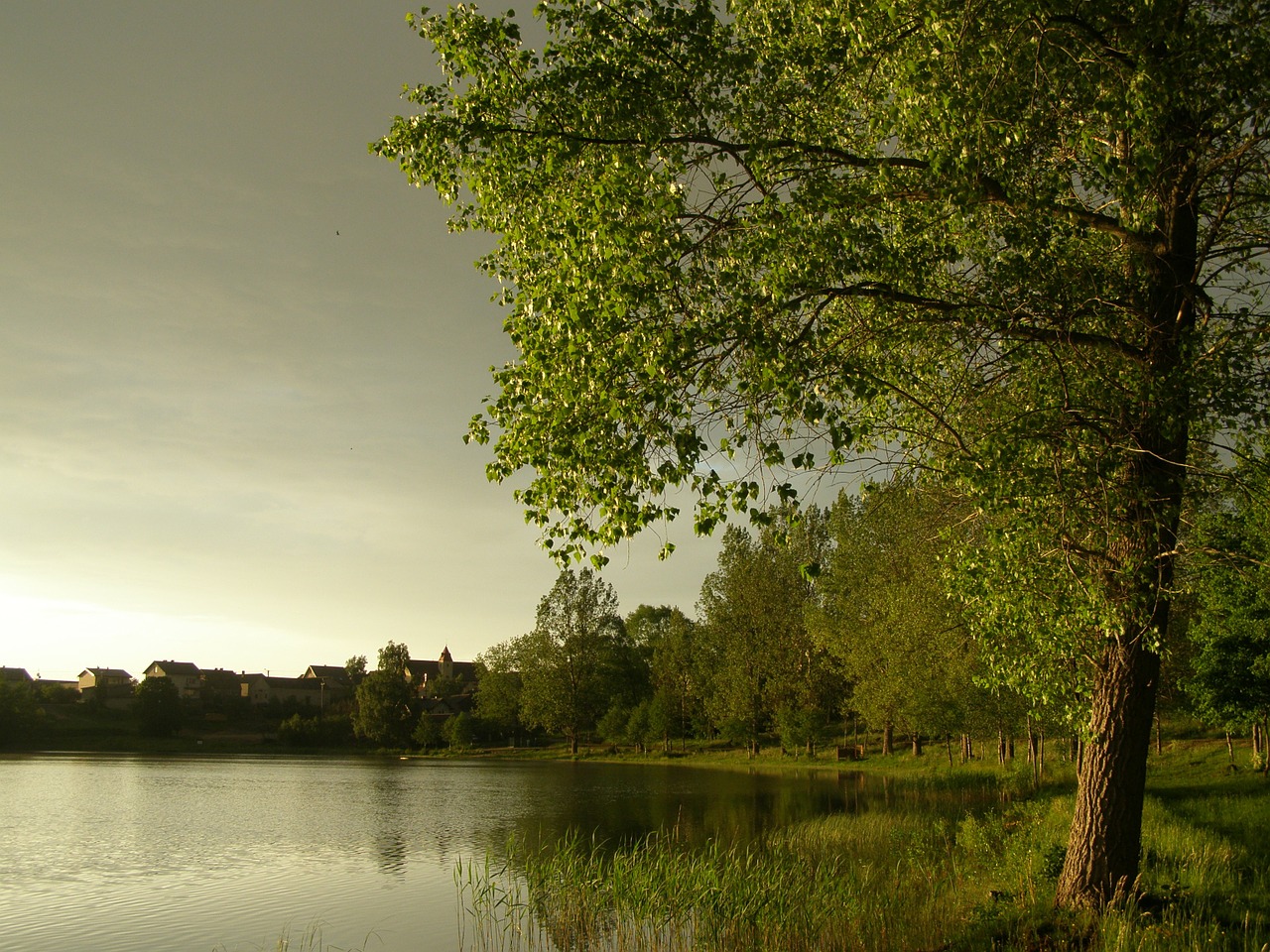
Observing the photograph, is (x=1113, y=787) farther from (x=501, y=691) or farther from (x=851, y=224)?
(x=501, y=691)

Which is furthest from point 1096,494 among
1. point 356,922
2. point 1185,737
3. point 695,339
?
point 1185,737

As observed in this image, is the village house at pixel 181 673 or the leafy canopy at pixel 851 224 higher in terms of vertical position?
the leafy canopy at pixel 851 224

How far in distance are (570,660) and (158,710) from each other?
130 ft

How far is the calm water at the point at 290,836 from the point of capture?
51.6ft

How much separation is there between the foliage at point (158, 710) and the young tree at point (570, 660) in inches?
1334

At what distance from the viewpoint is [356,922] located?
15.8m

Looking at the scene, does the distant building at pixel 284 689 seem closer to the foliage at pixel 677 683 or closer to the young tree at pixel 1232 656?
the foliage at pixel 677 683

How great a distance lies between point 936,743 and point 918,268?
4777 centimetres

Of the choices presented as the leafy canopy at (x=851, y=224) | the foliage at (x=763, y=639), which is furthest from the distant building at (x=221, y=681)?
the leafy canopy at (x=851, y=224)

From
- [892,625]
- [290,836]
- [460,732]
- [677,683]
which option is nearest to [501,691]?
[460,732]

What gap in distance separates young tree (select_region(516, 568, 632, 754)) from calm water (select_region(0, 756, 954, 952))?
19420 millimetres

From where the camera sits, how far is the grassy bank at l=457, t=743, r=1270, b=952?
31.1 feet

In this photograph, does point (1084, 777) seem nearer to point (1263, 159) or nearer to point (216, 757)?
point (1263, 159)

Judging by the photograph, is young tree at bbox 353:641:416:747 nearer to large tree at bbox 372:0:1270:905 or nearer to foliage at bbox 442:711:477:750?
foliage at bbox 442:711:477:750
